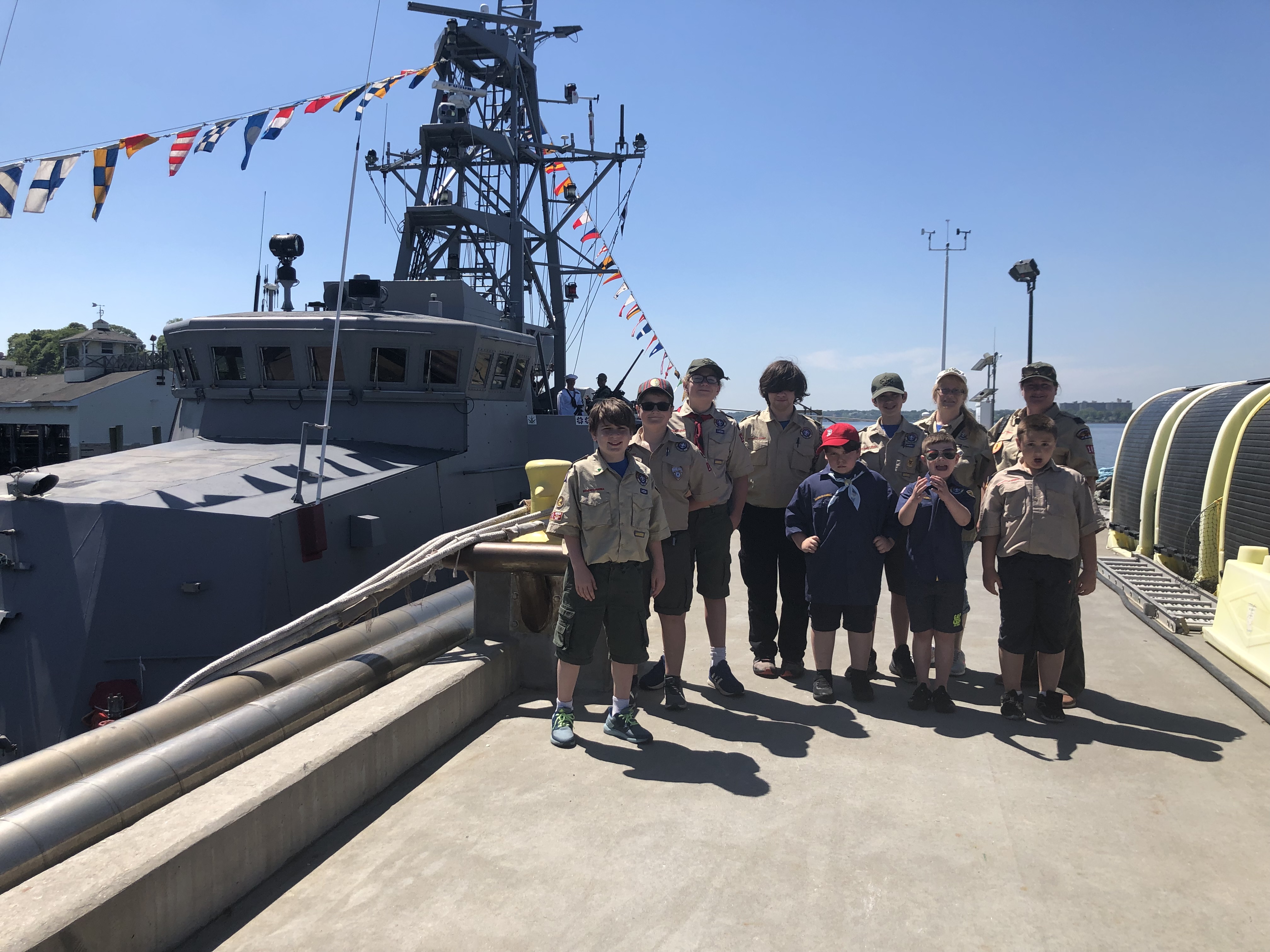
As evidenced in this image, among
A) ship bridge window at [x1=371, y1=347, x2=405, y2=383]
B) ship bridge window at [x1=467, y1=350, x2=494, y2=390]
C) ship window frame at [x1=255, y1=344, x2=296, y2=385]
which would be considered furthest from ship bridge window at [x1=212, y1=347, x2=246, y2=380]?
ship bridge window at [x1=467, y1=350, x2=494, y2=390]

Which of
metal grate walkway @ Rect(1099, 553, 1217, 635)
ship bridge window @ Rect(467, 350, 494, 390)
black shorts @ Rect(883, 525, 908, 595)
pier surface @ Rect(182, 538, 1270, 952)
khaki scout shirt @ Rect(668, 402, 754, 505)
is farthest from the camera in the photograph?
ship bridge window @ Rect(467, 350, 494, 390)

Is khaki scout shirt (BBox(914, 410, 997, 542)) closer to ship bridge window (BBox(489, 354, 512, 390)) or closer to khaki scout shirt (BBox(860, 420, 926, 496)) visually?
khaki scout shirt (BBox(860, 420, 926, 496))

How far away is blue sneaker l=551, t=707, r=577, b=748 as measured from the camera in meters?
3.36

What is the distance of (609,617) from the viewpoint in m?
3.46

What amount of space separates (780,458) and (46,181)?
6332 mm

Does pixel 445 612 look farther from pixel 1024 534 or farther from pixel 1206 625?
pixel 1206 625

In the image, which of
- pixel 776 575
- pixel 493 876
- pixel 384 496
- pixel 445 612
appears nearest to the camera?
pixel 493 876

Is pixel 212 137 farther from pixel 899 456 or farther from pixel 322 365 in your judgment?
pixel 899 456

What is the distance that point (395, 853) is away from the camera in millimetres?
2527

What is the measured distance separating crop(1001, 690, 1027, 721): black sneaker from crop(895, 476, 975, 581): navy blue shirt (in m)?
0.57

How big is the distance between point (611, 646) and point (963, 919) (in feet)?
5.53

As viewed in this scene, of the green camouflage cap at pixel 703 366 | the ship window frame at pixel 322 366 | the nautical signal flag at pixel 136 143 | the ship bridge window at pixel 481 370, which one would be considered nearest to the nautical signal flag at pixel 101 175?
the nautical signal flag at pixel 136 143

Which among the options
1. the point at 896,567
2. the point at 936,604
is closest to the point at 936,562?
the point at 936,604

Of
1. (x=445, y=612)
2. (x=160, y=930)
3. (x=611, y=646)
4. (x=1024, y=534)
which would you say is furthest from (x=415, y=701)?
(x=1024, y=534)
